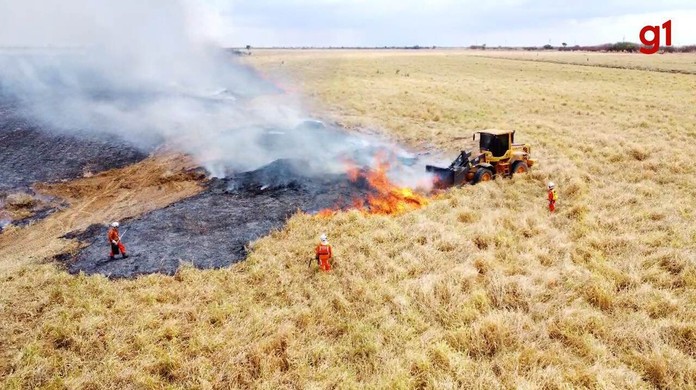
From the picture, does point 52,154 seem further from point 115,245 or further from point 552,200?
point 552,200

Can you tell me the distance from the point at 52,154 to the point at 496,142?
20.5 meters

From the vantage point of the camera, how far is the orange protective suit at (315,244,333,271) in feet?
31.4

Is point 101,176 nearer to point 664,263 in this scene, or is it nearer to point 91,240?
point 91,240

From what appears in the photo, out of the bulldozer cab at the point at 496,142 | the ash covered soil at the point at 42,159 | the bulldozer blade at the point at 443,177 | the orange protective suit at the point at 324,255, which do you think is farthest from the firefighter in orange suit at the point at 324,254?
the ash covered soil at the point at 42,159

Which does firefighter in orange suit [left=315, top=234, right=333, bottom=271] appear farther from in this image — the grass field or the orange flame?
the orange flame

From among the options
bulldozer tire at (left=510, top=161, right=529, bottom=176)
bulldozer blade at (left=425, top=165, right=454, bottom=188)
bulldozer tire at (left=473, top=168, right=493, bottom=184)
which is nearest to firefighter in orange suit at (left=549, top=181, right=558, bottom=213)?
bulldozer tire at (left=473, top=168, right=493, bottom=184)

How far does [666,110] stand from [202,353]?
33256 mm

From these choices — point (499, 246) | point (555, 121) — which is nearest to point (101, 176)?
point (499, 246)

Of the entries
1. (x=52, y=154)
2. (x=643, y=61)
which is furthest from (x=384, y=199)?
(x=643, y=61)

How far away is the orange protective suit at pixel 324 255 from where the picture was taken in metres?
9.57

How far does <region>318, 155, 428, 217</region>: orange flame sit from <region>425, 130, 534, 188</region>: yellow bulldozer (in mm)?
1245

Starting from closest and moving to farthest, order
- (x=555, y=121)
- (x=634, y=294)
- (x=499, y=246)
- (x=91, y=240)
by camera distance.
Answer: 1. (x=634, y=294)
2. (x=499, y=246)
3. (x=91, y=240)
4. (x=555, y=121)

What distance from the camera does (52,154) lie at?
21094 millimetres

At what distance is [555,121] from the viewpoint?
27391 mm
